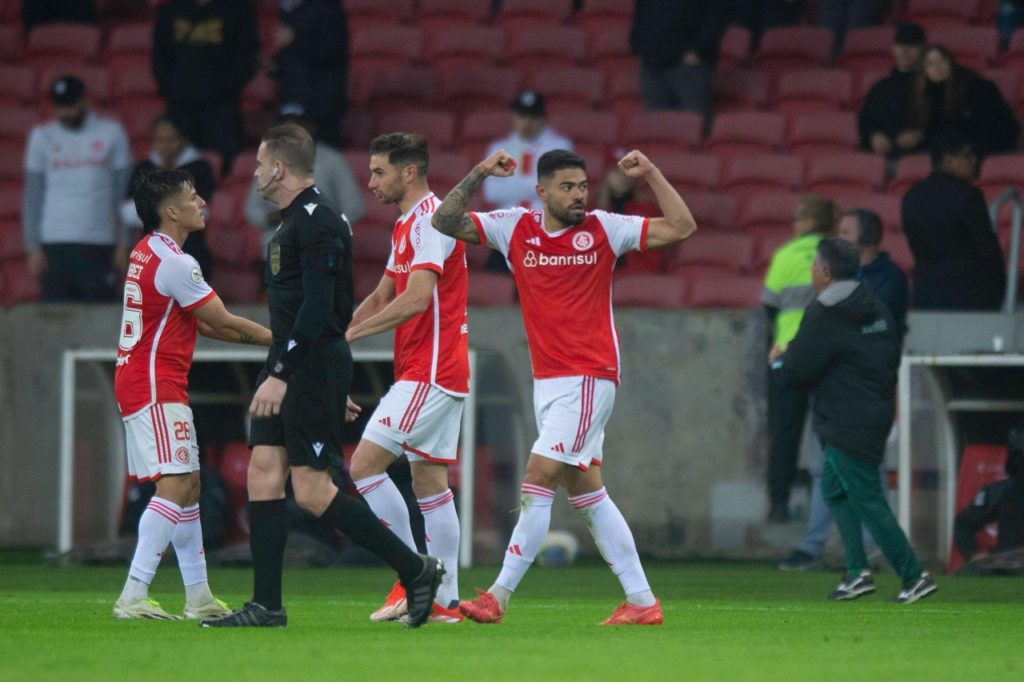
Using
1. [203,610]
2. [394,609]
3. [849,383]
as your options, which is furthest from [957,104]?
[203,610]

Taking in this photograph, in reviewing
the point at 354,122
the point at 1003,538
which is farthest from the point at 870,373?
the point at 354,122

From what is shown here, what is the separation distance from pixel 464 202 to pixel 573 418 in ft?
3.16

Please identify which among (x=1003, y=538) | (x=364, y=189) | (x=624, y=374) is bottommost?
(x=1003, y=538)

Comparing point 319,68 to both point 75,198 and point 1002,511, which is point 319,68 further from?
point 1002,511

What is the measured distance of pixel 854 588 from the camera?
31.6ft

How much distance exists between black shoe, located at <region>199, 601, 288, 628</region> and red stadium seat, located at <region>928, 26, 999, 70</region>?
32.7ft

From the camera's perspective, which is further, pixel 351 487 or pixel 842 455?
pixel 351 487

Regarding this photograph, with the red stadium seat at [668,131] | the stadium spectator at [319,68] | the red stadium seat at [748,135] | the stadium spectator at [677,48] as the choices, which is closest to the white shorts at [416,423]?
the stadium spectator at [319,68]

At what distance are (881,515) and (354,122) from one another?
7600mm

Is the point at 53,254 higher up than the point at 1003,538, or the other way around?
the point at 53,254

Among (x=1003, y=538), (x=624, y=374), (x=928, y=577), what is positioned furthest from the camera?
(x=624, y=374)

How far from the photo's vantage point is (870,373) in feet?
32.0

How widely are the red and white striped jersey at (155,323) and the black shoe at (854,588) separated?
357 centimetres

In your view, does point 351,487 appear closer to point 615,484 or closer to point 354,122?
Answer: point 615,484
